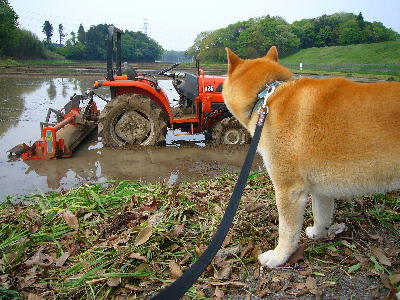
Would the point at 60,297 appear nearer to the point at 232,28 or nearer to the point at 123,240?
the point at 123,240

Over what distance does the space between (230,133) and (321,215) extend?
5.59 meters

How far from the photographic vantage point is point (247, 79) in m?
2.63

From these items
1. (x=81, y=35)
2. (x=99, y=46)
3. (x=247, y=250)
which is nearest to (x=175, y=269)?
(x=247, y=250)

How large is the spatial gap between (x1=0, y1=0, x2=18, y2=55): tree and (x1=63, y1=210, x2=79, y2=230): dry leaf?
5475 cm

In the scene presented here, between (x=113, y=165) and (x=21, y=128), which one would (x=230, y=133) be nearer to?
(x=113, y=165)

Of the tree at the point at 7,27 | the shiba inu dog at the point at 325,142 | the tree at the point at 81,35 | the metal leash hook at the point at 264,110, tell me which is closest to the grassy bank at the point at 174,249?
the shiba inu dog at the point at 325,142

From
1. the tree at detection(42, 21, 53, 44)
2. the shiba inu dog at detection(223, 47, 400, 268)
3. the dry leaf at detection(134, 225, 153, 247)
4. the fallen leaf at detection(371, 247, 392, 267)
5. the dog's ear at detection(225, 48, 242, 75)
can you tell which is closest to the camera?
the shiba inu dog at detection(223, 47, 400, 268)

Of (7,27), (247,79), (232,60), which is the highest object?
(7,27)

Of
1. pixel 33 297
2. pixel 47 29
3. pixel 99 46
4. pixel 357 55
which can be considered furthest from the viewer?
pixel 47 29

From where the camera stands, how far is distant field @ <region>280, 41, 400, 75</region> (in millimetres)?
36250

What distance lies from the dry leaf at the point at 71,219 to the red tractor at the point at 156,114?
487 centimetres

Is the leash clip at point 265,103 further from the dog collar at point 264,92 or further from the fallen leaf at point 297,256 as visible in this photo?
the fallen leaf at point 297,256

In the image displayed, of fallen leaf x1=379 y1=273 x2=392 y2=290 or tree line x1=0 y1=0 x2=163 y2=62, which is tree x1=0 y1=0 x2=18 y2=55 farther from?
fallen leaf x1=379 y1=273 x2=392 y2=290

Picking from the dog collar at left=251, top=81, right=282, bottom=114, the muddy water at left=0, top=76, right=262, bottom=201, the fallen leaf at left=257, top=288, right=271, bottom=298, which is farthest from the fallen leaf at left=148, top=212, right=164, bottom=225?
the muddy water at left=0, top=76, right=262, bottom=201
